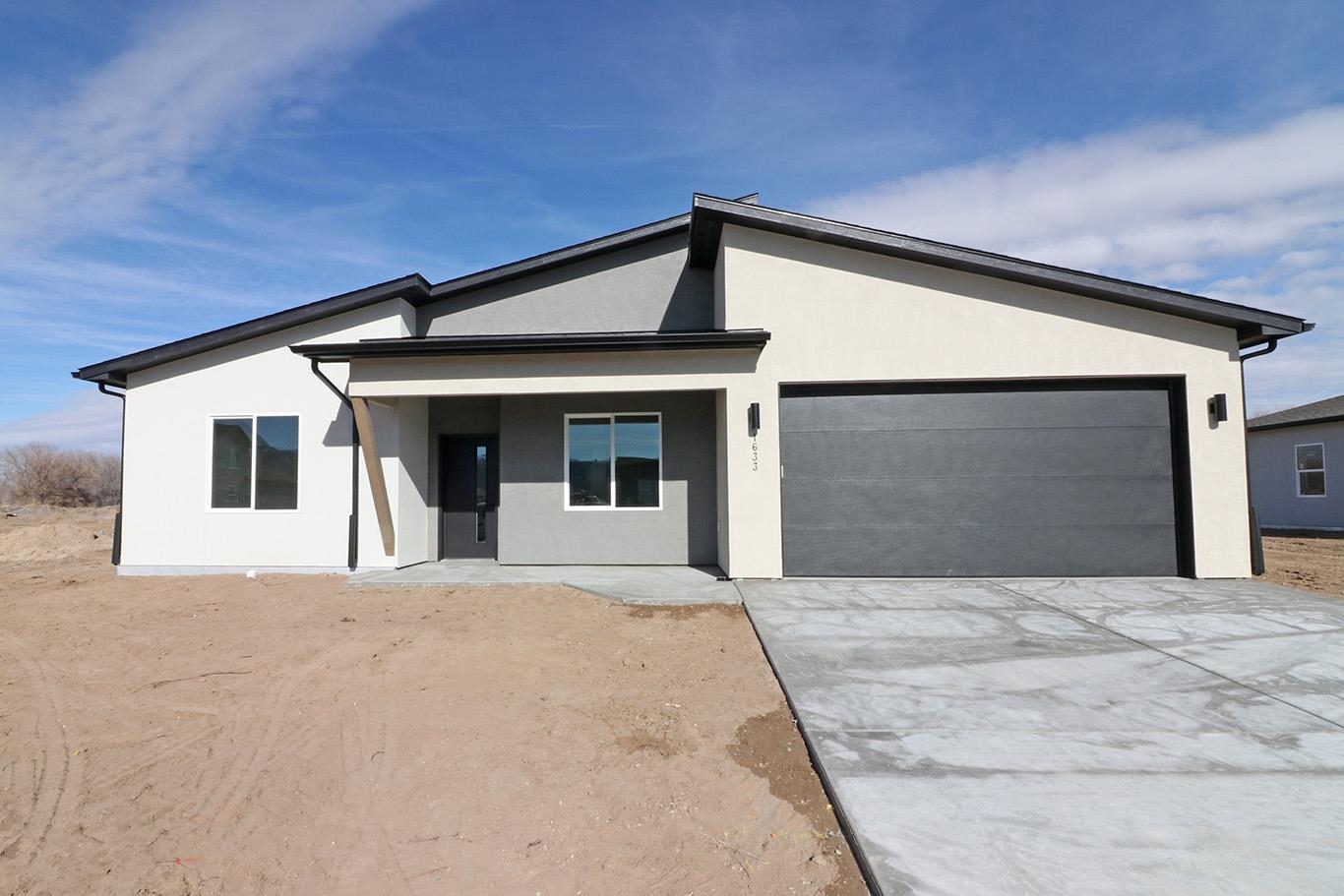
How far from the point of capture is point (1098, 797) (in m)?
2.83

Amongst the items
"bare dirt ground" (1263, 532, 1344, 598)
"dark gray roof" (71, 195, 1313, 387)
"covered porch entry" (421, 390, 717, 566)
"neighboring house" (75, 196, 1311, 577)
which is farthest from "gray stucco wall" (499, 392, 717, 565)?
"bare dirt ground" (1263, 532, 1344, 598)

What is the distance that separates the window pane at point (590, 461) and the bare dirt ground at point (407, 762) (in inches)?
138

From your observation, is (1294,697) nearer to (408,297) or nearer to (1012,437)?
(1012,437)

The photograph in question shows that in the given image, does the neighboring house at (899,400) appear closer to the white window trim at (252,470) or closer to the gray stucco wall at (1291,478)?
the white window trim at (252,470)

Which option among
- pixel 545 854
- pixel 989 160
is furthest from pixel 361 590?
pixel 989 160

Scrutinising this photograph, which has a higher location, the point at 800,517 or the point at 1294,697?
the point at 800,517

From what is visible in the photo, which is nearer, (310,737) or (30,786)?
(30,786)

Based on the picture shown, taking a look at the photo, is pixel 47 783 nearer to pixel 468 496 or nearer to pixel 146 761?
pixel 146 761

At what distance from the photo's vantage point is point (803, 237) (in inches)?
327

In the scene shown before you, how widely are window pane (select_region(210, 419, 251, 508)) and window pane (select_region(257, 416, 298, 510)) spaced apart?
213mm

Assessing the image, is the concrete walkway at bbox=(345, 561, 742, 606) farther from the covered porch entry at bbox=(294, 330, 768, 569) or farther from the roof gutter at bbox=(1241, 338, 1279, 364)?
the roof gutter at bbox=(1241, 338, 1279, 364)

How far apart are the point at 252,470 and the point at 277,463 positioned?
0.45 metres

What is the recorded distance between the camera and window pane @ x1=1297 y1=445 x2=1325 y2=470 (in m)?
14.9

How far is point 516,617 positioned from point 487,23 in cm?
847
